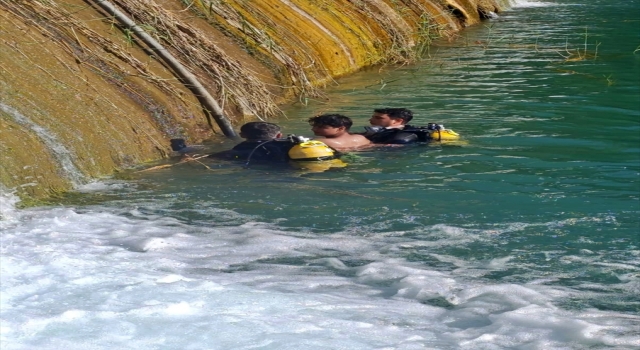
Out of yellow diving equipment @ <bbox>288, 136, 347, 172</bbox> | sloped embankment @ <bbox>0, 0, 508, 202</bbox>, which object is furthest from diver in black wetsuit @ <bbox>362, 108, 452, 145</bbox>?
sloped embankment @ <bbox>0, 0, 508, 202</bbox>

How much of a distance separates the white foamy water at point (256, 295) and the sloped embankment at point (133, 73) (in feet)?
4.36

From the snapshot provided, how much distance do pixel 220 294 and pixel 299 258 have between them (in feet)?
3.12

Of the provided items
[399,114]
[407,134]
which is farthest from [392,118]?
[407,134]

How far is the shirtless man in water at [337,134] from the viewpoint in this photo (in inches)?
410

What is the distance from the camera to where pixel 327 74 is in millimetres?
15039

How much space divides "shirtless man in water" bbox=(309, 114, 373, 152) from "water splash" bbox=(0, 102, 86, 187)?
2.56 m

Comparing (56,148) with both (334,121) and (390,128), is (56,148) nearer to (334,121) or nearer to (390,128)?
(334,121)

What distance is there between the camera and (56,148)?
29.2 feet

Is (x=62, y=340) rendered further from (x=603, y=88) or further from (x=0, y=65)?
(x=603, y=88)

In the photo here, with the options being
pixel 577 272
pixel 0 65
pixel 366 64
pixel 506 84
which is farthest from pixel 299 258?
pixel 366 64

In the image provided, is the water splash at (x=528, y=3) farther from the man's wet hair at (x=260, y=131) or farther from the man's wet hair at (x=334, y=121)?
the man's wet hair at (x=260, y=131)

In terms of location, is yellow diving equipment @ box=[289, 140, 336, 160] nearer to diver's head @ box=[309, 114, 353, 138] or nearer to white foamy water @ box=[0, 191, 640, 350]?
diver's head @ box=[309, 114, 353, 138]

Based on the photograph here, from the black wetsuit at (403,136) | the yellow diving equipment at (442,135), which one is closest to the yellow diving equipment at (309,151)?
the black wetsuit at (403,136)

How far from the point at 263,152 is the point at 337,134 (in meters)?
0.98
